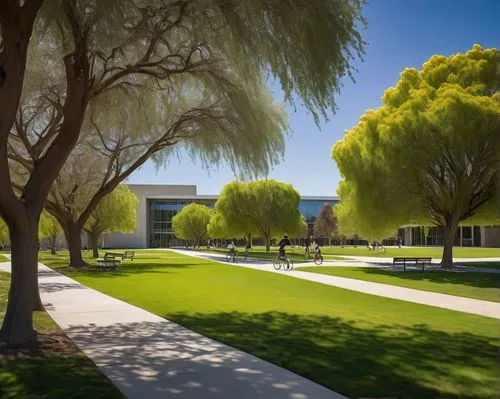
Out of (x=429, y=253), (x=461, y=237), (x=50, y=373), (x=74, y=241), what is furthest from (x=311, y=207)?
(x=50, y=373)

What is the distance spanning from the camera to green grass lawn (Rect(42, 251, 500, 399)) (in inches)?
258

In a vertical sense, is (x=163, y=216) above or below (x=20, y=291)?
above

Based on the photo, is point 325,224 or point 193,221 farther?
point 325,224

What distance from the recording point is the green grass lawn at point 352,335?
655 cm

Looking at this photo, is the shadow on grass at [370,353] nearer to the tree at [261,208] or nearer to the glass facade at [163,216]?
the tree at [261,208]

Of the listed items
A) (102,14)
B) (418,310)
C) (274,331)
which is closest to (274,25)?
(102,14)

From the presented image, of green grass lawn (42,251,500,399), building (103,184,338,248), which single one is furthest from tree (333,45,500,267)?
building (103,184,338,248)

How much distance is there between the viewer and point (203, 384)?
6.25 m

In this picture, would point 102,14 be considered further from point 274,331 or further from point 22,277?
point 274,331

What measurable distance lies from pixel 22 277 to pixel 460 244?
94091 millimetres

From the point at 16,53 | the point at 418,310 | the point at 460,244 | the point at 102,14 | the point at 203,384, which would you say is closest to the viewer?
the point at 203,384

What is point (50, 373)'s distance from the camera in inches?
271

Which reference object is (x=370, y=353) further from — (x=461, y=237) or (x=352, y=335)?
(x=461, y=237)

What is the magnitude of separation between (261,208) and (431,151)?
104 feet
